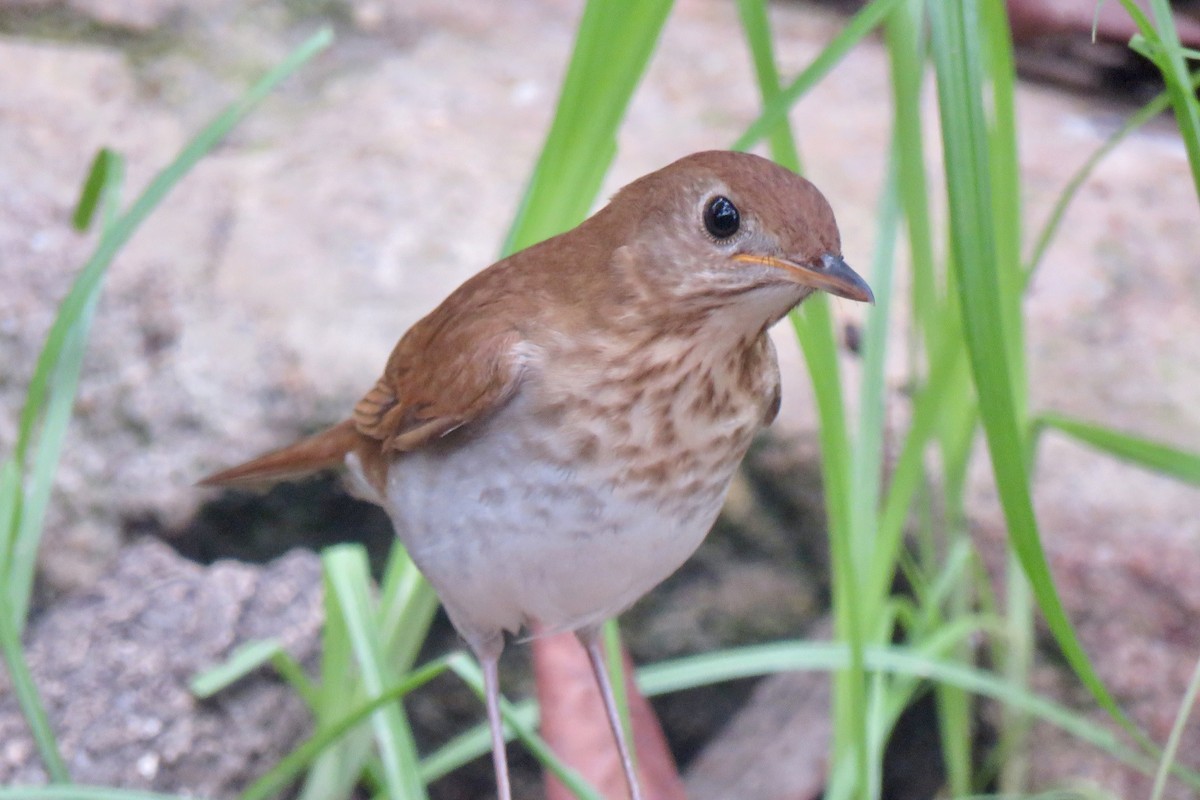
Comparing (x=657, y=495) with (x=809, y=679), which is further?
(x=809, y=679)

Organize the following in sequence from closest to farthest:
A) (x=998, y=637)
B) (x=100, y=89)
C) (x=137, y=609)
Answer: (x=137, y=609) → (x=998, y=637) → (x=100, y=89)

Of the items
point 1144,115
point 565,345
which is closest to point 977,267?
point 565,345

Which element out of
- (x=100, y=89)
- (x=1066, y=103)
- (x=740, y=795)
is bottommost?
(x=740, y=795)

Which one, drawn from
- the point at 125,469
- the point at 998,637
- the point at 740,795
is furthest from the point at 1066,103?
the point at 125,469

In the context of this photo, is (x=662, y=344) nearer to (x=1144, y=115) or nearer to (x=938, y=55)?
A: (x=938, y=55)

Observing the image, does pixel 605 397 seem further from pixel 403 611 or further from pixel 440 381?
pixel 403 611

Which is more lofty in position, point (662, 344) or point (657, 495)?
point (662, 344)

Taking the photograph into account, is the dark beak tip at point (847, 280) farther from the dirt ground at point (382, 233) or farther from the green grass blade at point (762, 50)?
the dirt ground at point (382, 233)

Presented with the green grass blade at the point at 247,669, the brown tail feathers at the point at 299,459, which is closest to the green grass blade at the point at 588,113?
the brown tail feathers at the point at 299,459

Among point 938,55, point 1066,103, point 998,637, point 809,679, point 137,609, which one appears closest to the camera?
point 938,55
